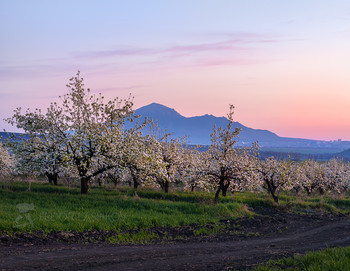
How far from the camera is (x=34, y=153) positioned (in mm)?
28672

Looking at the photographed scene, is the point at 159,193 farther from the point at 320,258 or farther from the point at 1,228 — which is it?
the point at 320,258

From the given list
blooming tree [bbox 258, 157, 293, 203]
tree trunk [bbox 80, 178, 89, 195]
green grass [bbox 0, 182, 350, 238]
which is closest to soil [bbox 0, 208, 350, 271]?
green grass [bbox 0, 182, 350, 238]

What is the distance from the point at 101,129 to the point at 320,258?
20632mm

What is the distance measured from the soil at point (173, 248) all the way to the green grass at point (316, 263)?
3.25 feet

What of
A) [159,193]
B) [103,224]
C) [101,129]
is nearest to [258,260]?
[103,224]

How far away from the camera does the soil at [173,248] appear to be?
12.3 meters

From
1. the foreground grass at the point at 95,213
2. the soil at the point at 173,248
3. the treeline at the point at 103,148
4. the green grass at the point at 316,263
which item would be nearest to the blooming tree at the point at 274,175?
the treeline at the point at 103,148

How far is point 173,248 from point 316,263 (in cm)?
641

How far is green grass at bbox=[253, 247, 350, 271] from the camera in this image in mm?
11339

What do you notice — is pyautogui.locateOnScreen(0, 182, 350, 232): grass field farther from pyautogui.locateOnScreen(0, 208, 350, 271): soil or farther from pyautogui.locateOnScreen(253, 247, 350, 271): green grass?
pyautogui.locateOnScreen(253, 247, 350, 271): green grass

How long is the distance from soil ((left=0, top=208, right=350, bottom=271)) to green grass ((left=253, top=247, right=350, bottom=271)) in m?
0.99

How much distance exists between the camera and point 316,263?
11938mm

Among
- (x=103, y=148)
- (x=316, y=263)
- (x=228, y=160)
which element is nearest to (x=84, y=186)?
(x=103, y=148)

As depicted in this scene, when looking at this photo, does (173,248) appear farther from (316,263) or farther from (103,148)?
(103,148)
